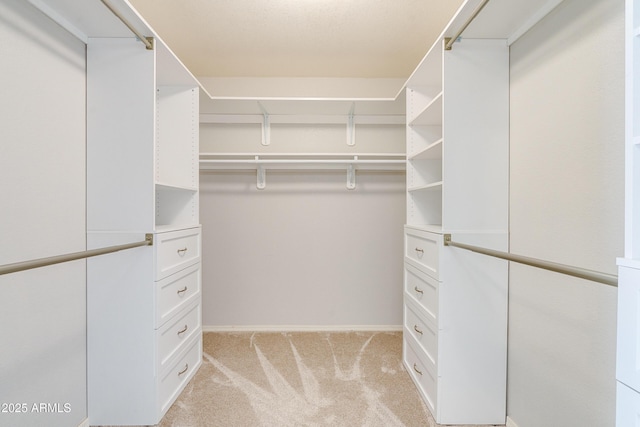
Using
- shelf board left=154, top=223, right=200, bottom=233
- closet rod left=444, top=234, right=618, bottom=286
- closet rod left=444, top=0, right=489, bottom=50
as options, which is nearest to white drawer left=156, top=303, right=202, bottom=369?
shelf board left=154, top=223, right=200, bottom=233

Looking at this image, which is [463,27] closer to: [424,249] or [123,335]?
[424,249]

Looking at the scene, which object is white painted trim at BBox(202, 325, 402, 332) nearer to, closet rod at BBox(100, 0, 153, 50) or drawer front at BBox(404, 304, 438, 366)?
drawer front at BBox(404, 304, 438, 366)

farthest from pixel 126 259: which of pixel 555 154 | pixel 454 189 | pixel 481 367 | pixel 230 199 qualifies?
pixel 555 154

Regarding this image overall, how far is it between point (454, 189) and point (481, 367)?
93 centimetres

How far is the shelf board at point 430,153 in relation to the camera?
5.72 feet

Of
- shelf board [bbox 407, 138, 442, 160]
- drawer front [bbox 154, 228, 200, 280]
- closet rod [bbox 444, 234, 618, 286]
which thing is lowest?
drawer front [bbox 154, 228, 200, 280]

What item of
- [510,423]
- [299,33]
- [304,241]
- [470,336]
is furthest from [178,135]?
[510,423]

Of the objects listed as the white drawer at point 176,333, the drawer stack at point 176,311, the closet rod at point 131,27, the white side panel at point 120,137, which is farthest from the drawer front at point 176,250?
the closet rod at point 131,27

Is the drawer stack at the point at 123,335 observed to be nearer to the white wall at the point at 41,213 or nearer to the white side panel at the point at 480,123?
the white wall at the point at 41,213

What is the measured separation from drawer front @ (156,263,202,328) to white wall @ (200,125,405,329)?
27.3 inches

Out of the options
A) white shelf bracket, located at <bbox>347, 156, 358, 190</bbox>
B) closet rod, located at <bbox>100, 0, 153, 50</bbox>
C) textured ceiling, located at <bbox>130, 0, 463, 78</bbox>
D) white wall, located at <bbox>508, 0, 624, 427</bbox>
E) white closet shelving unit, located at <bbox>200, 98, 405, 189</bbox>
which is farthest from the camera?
white shelf bracket, located at <bbox>347, 156, 358, 190</bbox>

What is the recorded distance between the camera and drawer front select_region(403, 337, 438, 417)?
1657mm

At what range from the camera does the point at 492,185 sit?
161 centimetres

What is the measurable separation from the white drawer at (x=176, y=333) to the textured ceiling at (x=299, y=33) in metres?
1.80
